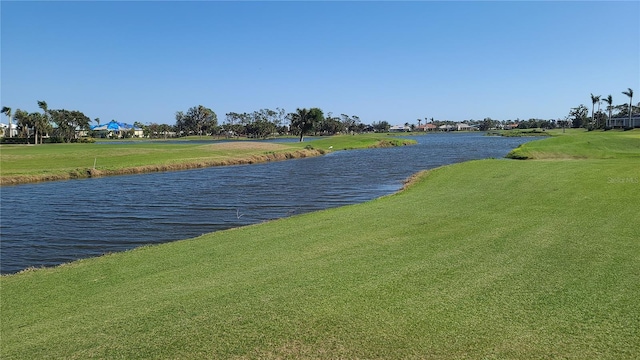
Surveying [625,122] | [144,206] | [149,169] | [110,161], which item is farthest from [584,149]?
[625,122]

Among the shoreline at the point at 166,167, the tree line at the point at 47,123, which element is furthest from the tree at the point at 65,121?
the shoreline at the point at 166,167

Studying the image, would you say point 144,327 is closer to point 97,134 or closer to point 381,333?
point 381,333

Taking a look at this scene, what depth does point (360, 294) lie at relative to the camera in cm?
789

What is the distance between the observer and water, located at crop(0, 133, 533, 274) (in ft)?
56.5

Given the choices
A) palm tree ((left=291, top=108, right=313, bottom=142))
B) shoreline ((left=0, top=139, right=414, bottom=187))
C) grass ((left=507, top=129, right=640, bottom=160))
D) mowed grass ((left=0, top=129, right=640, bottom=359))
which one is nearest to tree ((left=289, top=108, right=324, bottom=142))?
palm tree ((left=291, top=108, right=313, bottom=142))

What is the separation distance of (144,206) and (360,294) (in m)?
20.6

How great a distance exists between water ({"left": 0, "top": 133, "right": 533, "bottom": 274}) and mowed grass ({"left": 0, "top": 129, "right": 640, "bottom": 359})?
511 centimetres

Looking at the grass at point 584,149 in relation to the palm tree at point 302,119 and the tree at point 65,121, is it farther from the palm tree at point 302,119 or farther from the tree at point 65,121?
the tree at point 65,121

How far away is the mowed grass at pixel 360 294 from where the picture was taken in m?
6.20

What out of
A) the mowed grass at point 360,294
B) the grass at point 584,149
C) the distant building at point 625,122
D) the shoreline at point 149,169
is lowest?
the mowed grass at point 360,294

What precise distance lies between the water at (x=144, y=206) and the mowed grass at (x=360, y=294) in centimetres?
511

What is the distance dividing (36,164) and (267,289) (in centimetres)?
4637

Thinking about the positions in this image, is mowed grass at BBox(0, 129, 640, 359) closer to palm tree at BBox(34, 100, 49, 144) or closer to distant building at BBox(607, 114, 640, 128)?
palm tree at BBox(34, 100, 49, 144)

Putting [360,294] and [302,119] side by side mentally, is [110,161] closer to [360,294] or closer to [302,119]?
[360,294]
